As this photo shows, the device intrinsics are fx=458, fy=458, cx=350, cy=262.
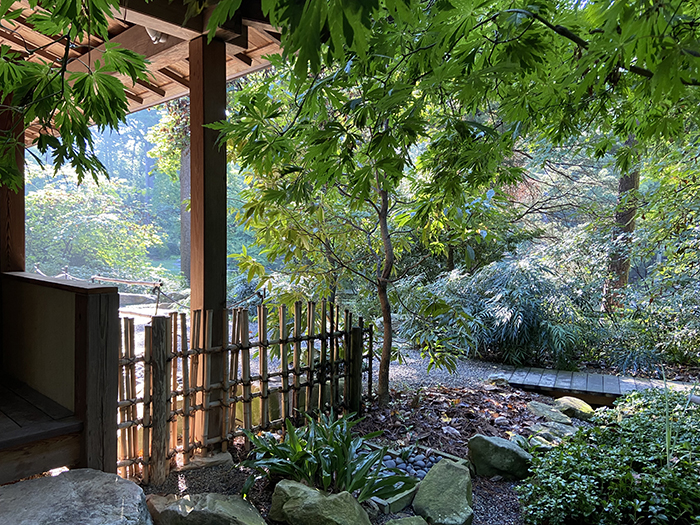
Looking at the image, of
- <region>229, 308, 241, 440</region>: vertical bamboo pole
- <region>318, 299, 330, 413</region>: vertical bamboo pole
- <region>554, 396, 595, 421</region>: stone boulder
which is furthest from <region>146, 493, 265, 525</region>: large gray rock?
<region>554, 396, 595, 421</region>: stone boulder

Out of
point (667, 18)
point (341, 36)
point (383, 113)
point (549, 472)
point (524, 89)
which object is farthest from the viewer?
point (549, 472)

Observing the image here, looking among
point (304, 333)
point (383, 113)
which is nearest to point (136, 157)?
point (304, 333)

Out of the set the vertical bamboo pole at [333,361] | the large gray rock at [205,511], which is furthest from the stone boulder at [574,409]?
the large gray rock at [205,511]

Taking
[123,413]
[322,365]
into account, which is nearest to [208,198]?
[123,413]

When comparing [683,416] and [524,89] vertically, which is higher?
[524,89]

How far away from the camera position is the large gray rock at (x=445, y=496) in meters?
2.25

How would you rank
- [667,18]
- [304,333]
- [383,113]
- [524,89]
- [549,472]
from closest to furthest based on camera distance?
[667,18]
[383,113]
[524,89]
[549,472]
[304,333]

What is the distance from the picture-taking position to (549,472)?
7.93 feet

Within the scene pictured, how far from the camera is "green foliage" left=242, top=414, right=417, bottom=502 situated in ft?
7.39

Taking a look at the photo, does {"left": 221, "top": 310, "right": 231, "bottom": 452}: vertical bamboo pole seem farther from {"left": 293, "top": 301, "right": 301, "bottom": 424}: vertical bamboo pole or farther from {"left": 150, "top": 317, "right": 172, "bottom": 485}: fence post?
{"left": 293, "top": 301, "right": 301, "bottom": 424}: vertical bamboo pole

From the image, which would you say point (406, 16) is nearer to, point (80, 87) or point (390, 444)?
point (80, 87)

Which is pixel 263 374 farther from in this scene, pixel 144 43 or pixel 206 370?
pixel 144 43

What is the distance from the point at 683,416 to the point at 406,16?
339cm

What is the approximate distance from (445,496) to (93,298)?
1.95 meters
